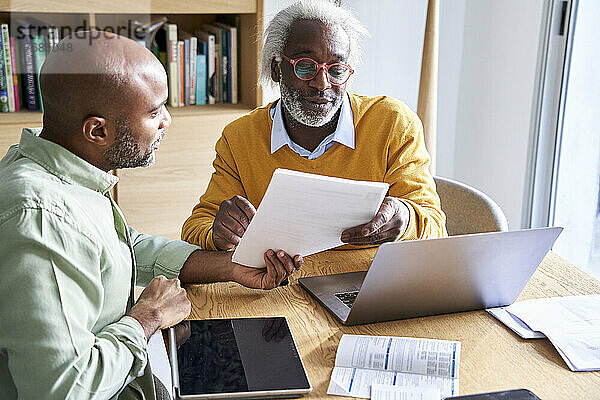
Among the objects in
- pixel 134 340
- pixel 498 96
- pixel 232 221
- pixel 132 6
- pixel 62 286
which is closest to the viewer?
pixel 62 286

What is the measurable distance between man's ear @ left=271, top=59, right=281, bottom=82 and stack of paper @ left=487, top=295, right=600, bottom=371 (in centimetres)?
94

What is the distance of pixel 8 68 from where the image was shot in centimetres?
261

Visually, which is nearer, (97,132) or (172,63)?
(97,132)

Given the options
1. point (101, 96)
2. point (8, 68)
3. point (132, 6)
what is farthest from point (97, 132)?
point (8, 68)

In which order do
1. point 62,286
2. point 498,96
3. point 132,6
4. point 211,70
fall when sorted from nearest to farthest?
point 62,286
point 132,6
point 211,70
point 498,96

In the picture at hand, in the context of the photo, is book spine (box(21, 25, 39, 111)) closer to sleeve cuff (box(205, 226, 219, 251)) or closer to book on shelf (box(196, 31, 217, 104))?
book on shelf (box(196, 31, 217, 104))

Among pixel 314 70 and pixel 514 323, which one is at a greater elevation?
pixel 314 70

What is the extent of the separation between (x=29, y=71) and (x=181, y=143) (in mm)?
628

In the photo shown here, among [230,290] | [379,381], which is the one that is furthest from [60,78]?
[379,381]

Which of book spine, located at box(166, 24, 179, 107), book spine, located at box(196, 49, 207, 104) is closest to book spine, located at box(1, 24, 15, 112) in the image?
book spine, located at box(166, 24, 179, 107)

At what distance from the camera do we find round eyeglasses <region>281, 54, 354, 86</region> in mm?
1805

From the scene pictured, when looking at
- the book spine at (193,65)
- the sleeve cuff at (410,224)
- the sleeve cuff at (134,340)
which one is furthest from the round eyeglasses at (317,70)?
the book spine at (193,65)

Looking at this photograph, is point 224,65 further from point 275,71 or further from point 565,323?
point 565,323

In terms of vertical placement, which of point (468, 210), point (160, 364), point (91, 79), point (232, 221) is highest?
point (91, 79)
